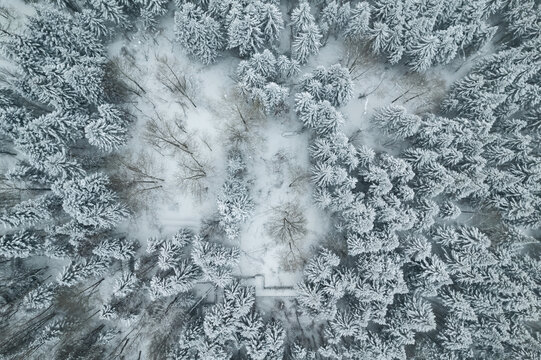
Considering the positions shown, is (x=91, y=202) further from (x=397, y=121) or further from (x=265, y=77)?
(x=397, y=121)

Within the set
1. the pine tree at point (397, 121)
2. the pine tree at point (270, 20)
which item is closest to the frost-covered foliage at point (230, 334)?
the pine tree at point (397, 121)

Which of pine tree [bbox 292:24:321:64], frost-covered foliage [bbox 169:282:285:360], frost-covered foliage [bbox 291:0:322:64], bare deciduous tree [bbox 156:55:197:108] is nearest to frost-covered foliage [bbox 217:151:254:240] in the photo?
frost-covered foliage [bbox 169:282:285:360]

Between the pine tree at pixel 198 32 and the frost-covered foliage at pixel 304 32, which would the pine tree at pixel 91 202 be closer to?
the pine tree at pixel 198 32

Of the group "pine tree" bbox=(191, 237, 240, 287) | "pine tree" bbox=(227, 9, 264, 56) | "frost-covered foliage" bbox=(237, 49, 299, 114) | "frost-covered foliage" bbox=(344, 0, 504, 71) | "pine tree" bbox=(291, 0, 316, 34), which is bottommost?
"pine tree" bbox=(191, 237, 240, 287)

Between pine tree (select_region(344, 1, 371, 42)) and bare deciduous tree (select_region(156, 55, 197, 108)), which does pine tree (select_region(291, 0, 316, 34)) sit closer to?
pine tree (select_region(344, 1, 371, 42))

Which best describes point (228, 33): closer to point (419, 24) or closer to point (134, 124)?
point (134, 124)

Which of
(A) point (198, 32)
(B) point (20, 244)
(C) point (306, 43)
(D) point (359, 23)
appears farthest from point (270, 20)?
(B) point (20, 244)

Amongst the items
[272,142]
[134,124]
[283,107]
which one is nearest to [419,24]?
[283,107]

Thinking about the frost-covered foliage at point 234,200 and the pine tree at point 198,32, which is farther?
the frost-covered foliage at point 234,200

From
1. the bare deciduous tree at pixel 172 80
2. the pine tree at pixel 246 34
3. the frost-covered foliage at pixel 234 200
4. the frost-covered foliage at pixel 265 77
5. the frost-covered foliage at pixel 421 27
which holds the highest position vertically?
the frost-covered foliage at pixel 421 27
